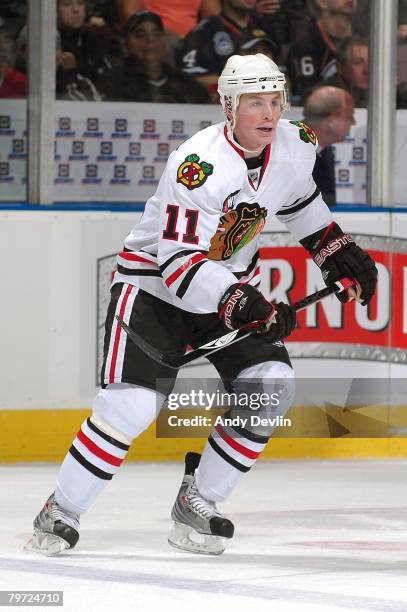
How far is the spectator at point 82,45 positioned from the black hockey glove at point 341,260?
1631 millimetres

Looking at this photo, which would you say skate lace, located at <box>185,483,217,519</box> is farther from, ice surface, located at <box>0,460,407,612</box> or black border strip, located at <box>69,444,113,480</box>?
black border strip, located at <box>69,444,113,480</box>

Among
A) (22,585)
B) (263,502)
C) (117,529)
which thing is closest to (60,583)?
(22,585)

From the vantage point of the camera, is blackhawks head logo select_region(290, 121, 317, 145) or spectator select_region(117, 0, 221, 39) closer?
blackhawks head logo select_region(290, 121, 317, 145)

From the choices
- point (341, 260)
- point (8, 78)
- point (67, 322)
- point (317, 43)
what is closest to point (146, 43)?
point (8, 78)

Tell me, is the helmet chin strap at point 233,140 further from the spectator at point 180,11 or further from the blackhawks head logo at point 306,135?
the spectator at point 180,11

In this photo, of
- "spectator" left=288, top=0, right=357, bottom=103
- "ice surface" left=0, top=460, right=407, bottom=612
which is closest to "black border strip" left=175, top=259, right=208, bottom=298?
"ice surface" left=0, top=460, right=407, bottom=612

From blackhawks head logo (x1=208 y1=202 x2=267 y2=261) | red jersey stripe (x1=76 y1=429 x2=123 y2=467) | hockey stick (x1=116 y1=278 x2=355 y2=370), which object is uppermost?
blackhawks head logo (x1=208 y1=202 x2=267 y2=261)

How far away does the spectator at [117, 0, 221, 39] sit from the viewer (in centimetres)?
556

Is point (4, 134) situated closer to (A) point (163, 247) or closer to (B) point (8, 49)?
(B) point (8, 49)

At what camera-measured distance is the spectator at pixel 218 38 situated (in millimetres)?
5605

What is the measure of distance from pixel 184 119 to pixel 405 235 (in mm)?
887

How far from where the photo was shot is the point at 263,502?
15.7 feet

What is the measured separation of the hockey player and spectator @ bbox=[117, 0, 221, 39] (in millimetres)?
1659

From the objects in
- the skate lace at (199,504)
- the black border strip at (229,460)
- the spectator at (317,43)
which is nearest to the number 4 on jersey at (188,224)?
the black border strip at (229,460)
